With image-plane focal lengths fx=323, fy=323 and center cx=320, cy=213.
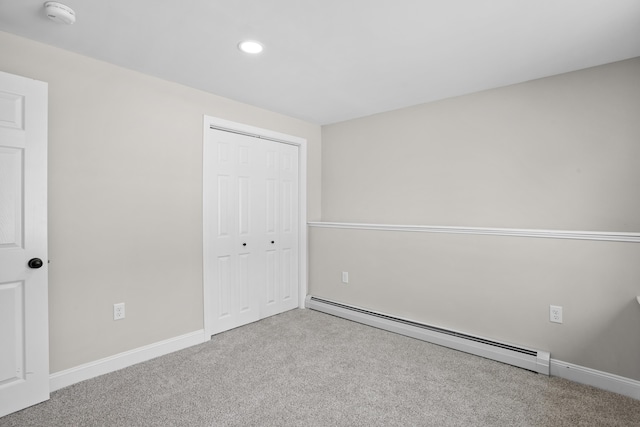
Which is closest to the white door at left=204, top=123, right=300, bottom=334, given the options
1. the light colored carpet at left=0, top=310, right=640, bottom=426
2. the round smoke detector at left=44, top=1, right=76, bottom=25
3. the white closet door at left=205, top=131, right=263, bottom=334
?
the white closet door at left=205, top=131, right=263, bottom=334

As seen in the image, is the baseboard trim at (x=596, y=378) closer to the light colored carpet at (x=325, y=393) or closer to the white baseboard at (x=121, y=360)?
the light colored carpet at (x=325, y=393)

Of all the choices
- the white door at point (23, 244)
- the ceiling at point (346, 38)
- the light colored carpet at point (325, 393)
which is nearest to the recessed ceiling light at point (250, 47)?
the ceiling at point (346, 38)

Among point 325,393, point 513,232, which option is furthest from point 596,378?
point 325,393

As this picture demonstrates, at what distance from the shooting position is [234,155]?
3287 mm

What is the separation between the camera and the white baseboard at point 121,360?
2.21 m

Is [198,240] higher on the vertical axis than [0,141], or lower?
lower

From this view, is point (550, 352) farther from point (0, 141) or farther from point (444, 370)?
point (0, 141)

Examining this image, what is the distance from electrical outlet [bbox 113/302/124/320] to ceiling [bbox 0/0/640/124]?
184cm

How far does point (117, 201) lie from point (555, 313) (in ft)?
11.3

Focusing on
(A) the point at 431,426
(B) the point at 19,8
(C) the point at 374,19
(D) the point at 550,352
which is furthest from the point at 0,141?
(D) the point at 550,352

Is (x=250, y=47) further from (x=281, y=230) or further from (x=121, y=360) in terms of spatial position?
(x=121, y=360)

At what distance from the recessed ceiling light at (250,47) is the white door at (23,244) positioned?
4.17ft

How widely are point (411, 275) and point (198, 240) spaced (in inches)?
82.2

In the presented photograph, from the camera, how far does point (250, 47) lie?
217cm
